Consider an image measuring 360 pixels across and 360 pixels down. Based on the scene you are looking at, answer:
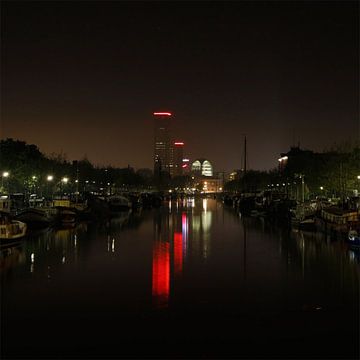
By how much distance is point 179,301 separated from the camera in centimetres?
2392

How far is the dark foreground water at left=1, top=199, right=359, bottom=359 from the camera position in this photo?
17750 mm

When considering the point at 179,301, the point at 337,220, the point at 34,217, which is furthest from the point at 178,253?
the point at 34,217

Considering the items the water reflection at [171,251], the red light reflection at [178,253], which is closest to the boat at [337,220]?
the water reflection at [171,251]

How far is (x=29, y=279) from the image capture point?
93.5 ft

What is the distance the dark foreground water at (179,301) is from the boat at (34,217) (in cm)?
1125

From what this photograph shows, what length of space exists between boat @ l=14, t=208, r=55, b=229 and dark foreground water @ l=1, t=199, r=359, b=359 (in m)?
11.3

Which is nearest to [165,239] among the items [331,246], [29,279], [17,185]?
[331,246]

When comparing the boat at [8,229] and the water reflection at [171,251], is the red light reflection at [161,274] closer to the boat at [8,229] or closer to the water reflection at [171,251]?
the water reflection at [171,251]

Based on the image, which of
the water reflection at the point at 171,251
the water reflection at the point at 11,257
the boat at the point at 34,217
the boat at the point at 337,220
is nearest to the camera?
the water reflection at the point at 171,251

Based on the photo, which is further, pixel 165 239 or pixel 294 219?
pixel 294 219

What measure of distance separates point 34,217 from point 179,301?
33.9m

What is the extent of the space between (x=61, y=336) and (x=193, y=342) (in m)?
4.68

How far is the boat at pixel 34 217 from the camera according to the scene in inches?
2110

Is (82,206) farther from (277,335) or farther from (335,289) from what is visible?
(277,335)
